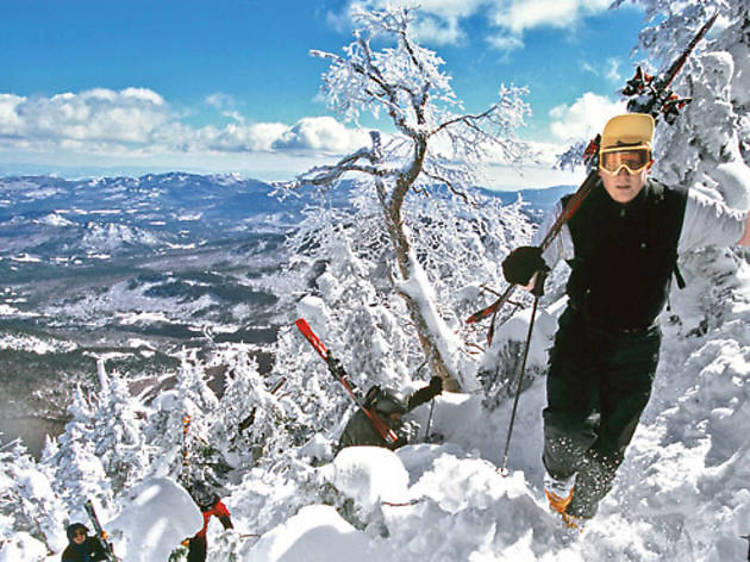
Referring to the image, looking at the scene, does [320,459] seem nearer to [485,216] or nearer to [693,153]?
[485,216]

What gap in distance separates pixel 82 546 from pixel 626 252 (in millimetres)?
6793

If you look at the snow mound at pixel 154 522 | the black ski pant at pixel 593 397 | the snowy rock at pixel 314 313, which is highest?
the black ski pant at pixel 593 397

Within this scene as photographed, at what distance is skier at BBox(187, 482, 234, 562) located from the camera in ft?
14.1

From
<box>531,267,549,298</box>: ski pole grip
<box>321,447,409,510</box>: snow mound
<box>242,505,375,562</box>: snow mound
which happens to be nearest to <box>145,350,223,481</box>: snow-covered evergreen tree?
<box>321,447,409,510</box>: snow mound

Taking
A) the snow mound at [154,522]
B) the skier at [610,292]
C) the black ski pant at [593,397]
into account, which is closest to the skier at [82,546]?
the snow mound at [154,522]

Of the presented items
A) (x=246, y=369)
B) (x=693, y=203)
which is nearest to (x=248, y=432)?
(x=246, y=369)

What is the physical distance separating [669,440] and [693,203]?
8.87ft

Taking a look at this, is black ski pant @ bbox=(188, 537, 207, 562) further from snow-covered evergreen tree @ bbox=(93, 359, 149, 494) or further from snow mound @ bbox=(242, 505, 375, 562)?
snow-covered evergreen tree @ bbox=(93, 359, 149, 494)

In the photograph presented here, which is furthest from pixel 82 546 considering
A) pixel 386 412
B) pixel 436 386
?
pixel 436 386

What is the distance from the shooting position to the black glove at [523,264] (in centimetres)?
348

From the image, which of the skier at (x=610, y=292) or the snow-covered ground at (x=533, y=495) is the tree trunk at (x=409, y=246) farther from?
the skier at (x=610, y=292)

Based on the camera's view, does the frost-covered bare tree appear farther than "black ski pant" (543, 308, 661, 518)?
Yes

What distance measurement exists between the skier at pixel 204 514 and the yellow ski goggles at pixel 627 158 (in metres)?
4.79

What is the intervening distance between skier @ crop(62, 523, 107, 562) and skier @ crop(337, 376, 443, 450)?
3.99m
